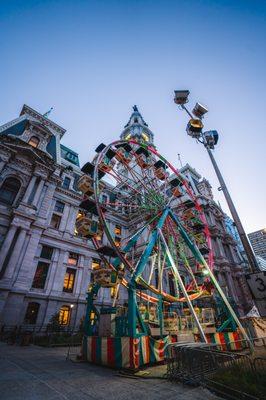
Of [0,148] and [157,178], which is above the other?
[0,148]

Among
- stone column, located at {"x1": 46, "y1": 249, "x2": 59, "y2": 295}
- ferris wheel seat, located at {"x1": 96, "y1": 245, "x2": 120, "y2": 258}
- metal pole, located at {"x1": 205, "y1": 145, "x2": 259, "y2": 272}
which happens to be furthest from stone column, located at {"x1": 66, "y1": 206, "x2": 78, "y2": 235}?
metal pole, located at {"x1": 205, "y1": 145, "x2": 259, "y2": 272}

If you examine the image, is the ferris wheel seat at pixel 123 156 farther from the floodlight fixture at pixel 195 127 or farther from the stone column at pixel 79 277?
the stone column at pixel 79 277

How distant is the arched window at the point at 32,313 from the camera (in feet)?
64.8

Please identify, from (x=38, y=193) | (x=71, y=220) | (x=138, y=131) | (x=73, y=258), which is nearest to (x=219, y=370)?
(x=73, y=258)

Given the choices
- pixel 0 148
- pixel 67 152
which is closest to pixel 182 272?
pixel 67 152

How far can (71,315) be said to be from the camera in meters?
22.2

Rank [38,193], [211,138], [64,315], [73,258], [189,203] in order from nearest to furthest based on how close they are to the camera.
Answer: [211,138]
[189,203]
[64,315]
[38,193]
[73,258]

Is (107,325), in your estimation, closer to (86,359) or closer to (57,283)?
(86,359)

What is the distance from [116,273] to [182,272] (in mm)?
25839

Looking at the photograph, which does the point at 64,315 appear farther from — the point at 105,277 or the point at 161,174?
the point at 161,174

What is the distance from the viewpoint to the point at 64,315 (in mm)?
22156

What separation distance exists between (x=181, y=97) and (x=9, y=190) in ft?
67.3

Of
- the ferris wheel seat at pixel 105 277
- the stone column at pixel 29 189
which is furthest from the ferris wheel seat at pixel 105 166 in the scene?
the stone column at pixel 29 189

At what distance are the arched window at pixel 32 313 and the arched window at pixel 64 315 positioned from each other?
2.46m
